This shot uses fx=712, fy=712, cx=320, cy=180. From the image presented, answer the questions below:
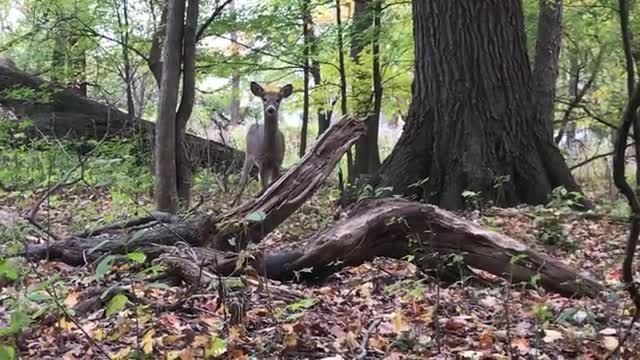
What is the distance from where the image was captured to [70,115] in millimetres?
12773

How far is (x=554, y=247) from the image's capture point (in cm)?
520

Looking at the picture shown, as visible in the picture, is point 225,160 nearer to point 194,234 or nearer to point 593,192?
point 593,192

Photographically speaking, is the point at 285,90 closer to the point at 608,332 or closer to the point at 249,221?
the point at 249,221

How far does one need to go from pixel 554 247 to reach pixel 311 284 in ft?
6.36

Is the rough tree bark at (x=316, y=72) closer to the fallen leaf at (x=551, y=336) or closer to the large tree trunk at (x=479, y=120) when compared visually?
the large tree trunk at (x=479, y=120)

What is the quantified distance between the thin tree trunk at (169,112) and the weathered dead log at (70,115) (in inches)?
161

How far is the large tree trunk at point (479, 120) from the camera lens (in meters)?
6.68

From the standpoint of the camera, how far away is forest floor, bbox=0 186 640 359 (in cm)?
293

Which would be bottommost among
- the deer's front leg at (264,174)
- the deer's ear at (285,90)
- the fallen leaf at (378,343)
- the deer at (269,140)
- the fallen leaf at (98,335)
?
the fallen leaf at (378,343)

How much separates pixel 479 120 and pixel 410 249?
283 cm

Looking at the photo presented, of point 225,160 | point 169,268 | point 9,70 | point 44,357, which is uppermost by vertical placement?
point 9,70

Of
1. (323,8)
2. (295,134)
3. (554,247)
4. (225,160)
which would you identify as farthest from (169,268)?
(295,134)

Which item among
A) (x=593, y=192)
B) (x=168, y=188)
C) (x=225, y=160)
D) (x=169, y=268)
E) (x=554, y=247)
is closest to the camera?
(x=169, y=268)

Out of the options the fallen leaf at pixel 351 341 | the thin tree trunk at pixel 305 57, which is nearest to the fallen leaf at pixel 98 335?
the fallen leaf at pixel 351 341
